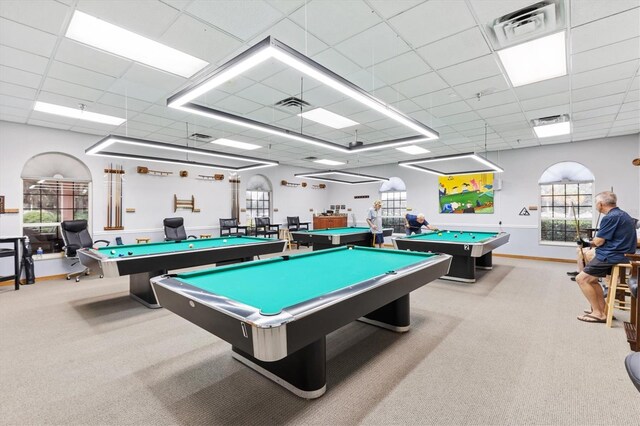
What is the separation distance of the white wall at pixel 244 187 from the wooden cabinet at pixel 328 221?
1397 mm

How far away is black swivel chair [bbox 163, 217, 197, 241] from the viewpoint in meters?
7.67

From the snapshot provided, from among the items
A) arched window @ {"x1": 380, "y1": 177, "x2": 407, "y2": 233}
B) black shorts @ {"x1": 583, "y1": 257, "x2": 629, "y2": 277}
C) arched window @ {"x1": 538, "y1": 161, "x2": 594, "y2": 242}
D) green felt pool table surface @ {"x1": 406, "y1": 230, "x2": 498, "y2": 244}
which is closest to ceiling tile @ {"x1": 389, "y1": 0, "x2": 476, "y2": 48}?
black shorts @ {"x1": 583, "y1": 257, "x2": 629, "y2": 277}

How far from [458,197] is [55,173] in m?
10.6

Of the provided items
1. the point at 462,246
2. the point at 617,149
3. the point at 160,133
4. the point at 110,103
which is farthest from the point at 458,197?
the point at 110,103

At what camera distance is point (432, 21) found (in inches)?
112

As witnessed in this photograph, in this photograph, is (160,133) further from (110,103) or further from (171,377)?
(171,377)

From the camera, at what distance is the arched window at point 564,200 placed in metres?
7.93

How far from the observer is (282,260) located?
339 centimetres

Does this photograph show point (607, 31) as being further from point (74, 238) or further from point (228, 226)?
point (74, 238)

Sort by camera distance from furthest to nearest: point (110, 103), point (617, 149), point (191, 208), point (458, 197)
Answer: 1. point (458, 197)
2. point (191, 208)
3. point (617, 149)
4. point (110, 103)

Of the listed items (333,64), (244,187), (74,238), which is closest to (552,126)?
(333,64)

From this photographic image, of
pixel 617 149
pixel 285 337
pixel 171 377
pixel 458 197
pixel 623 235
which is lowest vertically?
pixel 171 377

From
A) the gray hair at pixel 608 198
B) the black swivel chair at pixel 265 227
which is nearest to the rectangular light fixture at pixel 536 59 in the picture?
the gray hair at pixel 608 198

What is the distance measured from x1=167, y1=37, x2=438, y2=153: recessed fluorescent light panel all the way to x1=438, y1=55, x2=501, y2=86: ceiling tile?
0.71m
